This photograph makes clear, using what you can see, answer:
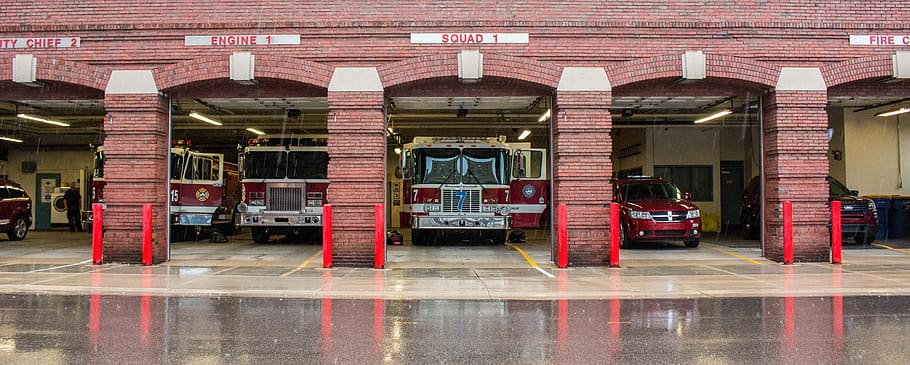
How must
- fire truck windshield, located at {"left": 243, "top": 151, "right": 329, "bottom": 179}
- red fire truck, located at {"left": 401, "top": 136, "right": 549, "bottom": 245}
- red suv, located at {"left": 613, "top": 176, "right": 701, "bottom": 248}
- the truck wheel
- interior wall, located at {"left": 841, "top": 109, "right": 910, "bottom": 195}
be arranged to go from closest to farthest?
red suv, located at {"left": 613, "top": 176, "right": 701, "bottom": 248} < red fire truck, located at {"left": 401, "top": 136, "right": 549, "bottom": 245} < fire truck windshield, located at {"left": 243, "top": 151, "right": 329, "bottom": 179} < the truck wheel < interior wall, located at {"left": 841, "top": 109, "right": 910, "bottom": 195}

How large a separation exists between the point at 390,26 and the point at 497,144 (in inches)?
201

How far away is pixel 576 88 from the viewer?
44.0 feet

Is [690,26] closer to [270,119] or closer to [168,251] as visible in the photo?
[168,251]

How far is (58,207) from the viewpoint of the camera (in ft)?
93.4

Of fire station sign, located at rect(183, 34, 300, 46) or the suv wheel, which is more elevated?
fire station sign, located at rect(183, 34, 300, 46)

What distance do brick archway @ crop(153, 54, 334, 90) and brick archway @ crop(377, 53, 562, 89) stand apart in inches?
51.1

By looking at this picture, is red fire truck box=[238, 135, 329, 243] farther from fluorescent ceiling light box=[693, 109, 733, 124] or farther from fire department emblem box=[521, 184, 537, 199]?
fluorescent ceiling light box=[693, 109, 733, 124]

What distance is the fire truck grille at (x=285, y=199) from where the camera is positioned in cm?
1805

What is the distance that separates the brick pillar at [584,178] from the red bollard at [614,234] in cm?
21

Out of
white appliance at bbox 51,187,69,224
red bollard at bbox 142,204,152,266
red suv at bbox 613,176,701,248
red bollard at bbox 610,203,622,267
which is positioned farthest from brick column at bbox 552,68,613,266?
white appliance at bbox 51,187,69,224

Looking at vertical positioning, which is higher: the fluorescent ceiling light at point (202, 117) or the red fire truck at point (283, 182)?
the fluorescent ceiling light at point (202, 117)

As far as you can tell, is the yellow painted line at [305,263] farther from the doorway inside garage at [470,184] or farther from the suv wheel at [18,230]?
the suv wheel at [18,230]

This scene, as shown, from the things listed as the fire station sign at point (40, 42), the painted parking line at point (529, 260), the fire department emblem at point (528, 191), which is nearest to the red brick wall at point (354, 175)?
the painted parking line at point (529, 260)

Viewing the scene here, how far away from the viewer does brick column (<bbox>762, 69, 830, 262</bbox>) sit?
13.6m
